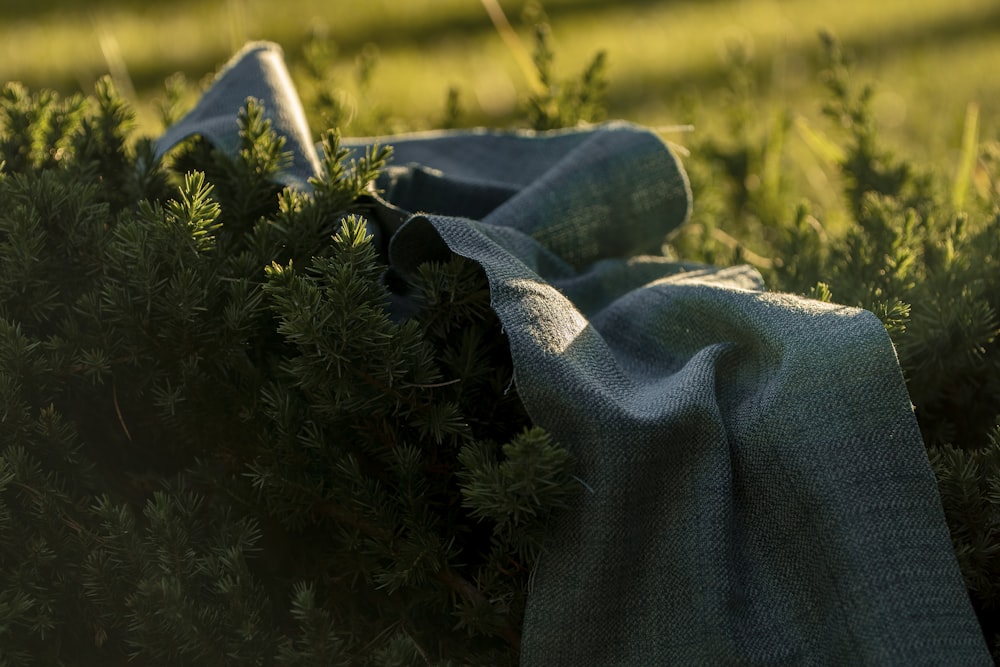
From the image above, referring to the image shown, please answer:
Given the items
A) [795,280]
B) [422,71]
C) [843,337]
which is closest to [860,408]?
[843,337]

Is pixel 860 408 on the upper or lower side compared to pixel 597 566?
upper

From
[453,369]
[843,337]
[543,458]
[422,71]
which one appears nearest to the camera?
[543,458]

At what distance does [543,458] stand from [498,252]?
1.10 ft

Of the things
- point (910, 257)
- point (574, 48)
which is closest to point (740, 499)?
point (910, 257)

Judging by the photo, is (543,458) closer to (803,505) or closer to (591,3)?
(803,505)

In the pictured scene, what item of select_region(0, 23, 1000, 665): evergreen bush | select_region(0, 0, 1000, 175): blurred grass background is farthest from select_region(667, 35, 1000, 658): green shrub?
select_region(0, 0, 1000, 175): blurred grass background

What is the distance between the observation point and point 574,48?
18.8 feet

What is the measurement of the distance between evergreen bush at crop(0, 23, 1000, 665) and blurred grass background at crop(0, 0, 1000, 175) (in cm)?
267

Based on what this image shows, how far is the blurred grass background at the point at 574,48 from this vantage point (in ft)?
15.3

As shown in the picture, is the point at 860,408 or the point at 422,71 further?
the point at 422,71

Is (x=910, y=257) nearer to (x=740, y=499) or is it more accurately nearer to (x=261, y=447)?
(x=740, y=499)

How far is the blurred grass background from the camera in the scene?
4672 millimetres

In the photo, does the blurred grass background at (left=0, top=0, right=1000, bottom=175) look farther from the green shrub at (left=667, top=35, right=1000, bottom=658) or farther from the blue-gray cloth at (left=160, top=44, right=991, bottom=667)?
the blue-gray cloth at (left=160, top=44, right=991, bottom=667)

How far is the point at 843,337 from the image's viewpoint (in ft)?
4.08
